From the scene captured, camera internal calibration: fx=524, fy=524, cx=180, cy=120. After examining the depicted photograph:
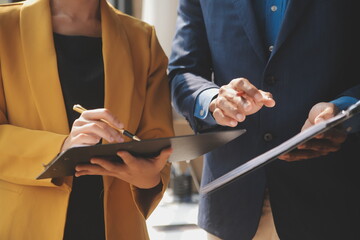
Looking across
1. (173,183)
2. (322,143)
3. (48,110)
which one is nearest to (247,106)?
(322,143)

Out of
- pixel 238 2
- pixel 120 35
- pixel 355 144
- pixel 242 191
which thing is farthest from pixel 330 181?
pixel 120 35

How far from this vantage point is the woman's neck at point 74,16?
56.7 inches

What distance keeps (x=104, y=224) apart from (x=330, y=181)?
592 millimetres

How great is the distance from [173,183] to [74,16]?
2.60m

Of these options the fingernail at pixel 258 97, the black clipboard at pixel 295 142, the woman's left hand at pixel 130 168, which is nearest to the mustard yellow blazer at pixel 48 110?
the woman's left hand at pixel 130 168

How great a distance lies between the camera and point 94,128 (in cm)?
115

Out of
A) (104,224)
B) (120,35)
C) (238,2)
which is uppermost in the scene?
(238,2)

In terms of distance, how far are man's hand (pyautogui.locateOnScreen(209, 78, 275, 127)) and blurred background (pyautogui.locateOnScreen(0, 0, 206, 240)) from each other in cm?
199

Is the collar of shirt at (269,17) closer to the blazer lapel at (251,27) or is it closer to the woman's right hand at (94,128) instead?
the blazer lapel at (251,27)

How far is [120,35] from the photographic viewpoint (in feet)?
4.70

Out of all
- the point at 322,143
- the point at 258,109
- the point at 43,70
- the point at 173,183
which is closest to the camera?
the point at 322,143

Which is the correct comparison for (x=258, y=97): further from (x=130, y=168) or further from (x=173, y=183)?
(x=173, y=183)

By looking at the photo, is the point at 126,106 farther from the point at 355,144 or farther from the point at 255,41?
the point at 355,144

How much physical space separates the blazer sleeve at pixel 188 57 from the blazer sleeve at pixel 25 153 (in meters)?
0.39
